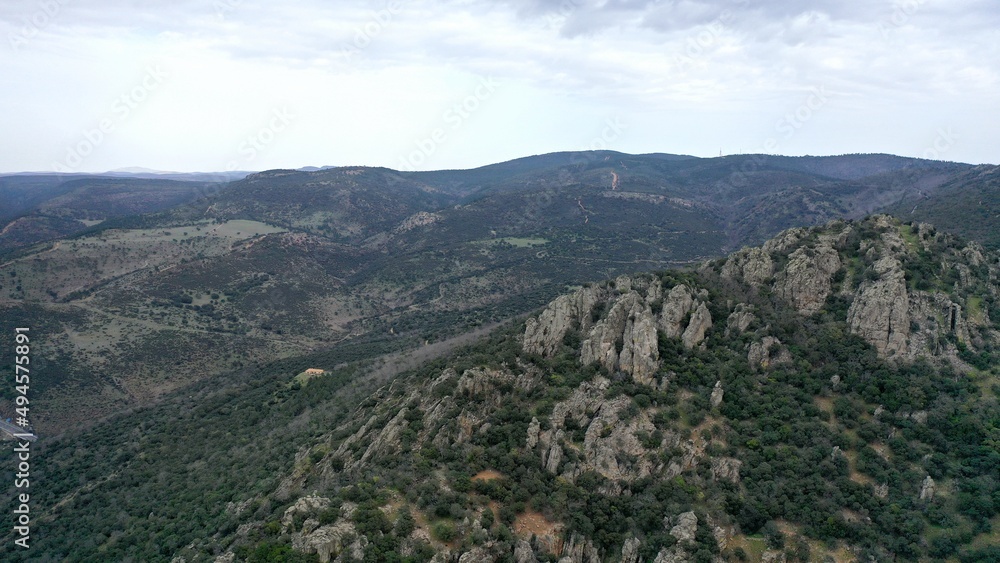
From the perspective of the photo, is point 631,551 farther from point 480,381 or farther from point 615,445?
point 480,381

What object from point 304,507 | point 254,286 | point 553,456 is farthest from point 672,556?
point 254,286

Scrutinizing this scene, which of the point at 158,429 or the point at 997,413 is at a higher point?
the point at 997,413

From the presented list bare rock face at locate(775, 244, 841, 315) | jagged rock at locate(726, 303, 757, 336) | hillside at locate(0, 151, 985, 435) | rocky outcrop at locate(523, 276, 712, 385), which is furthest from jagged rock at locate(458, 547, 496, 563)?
hillside at locate(0, 151, 985, 435)

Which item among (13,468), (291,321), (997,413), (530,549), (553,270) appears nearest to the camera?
(530,549)

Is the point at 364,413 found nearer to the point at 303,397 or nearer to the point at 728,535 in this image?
the point at 303,397

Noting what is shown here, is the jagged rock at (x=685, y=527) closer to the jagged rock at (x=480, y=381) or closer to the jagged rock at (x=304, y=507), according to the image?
the jagged rock at (x=480, y=381)

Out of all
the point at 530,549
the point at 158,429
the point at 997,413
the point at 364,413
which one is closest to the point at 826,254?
the point at 997,413
